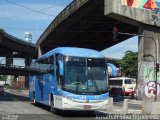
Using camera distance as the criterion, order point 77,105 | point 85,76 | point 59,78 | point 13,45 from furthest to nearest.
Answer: point 13,45, point 59,78, point 85,76, point 77,105

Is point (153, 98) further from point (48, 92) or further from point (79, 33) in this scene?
point (79, 33)

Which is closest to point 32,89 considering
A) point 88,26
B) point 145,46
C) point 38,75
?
point 38,75

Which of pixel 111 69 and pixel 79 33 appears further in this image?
pixel 79 33

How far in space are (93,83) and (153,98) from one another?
18593 mm

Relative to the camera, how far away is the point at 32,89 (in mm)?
33094

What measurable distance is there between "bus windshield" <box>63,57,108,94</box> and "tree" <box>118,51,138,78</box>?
8481cm

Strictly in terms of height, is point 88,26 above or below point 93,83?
above

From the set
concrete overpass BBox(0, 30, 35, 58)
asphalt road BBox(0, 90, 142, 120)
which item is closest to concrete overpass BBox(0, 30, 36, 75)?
concrete overpass BBox(0, 30, 35, 58)

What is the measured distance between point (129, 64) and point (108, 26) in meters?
49.6

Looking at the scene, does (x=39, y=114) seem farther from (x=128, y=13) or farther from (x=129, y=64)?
(x=129, y=64)

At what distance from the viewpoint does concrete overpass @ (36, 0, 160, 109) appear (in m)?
42.1

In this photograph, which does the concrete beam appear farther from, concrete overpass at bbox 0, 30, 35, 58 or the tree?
the tree

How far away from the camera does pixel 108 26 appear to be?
61.1 m

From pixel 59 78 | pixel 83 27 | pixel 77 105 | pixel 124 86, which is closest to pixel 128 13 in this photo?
pixel 83 27
